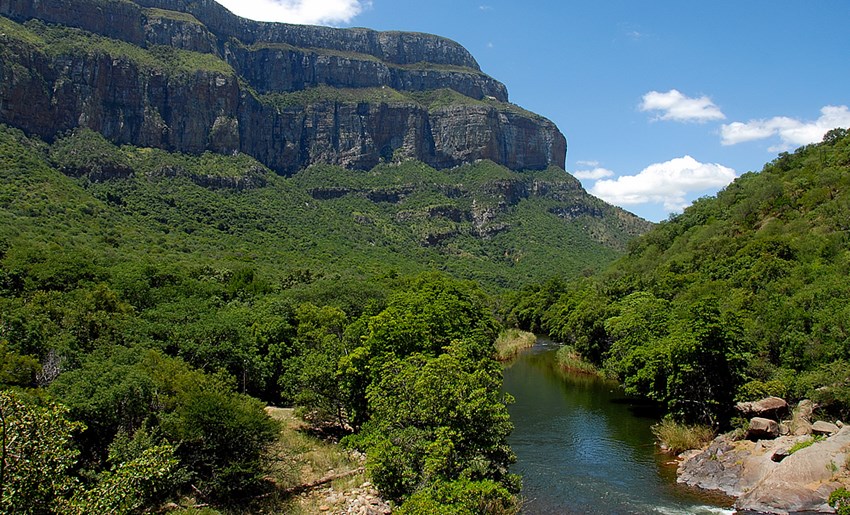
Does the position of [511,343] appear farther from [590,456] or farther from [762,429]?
[762,429]

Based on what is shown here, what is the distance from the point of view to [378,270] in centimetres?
9875

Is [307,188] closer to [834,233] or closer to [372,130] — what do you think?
[372,130]

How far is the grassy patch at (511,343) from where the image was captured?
66500 mm

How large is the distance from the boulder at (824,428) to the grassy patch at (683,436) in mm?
5070

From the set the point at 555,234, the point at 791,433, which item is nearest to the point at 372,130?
the point at 555,234

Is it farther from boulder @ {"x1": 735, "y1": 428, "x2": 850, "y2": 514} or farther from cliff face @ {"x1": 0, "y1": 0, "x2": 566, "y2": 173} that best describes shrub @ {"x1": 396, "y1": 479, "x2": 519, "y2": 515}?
cliff face @ {"x1": 0, "y1": 0, "x2": 566, "y2": 173}

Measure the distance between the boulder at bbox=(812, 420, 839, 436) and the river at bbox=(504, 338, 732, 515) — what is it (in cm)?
687

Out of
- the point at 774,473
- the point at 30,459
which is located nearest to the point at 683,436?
the point at 774,473

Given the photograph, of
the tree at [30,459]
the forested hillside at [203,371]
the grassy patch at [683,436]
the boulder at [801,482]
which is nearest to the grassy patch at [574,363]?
the forested hillside at [203,371]

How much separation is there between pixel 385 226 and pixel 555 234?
52.1 metres

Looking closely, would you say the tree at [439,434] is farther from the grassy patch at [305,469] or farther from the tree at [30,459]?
the tree at [30,459]

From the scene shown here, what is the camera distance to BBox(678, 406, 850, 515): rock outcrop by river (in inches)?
917

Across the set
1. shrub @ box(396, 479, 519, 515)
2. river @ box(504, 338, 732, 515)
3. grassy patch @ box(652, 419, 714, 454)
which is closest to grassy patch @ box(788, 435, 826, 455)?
river @ box(504, 338, 732, 515)

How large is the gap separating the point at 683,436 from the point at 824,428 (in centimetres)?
645
